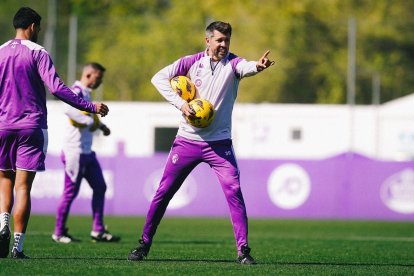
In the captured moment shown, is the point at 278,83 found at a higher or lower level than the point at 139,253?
higher

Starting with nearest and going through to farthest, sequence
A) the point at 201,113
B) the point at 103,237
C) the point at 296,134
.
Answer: the point at 201,113
the point at 103,237
the point at 296,134

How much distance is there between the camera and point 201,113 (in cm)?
991

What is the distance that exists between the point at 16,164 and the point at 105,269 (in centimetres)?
142

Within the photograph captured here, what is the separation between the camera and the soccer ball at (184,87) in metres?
10.2

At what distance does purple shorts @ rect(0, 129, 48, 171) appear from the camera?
9.81 m

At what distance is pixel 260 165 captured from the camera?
77.2ft

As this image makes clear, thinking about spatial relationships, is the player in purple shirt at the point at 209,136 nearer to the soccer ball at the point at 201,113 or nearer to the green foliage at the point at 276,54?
the soccer ball at the point at 201,113

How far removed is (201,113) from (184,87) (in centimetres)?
41

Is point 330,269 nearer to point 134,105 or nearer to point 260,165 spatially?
point 260,165

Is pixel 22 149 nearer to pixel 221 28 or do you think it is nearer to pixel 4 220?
pixel 4 220

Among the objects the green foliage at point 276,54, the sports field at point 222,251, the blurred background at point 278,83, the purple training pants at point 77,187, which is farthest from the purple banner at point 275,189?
the green foliage at point 276,54

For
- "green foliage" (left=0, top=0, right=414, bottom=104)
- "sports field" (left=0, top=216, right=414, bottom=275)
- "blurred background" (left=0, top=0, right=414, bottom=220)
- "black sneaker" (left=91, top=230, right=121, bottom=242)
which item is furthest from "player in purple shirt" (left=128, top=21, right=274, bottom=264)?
"green foliage" (left=0, top=0, right=414, bottom=104)

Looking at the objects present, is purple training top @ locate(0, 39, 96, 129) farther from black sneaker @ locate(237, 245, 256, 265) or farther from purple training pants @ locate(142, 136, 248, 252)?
black sneaker @ locate(237, 245, 256, 265)

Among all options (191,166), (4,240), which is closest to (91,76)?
(191,166)
